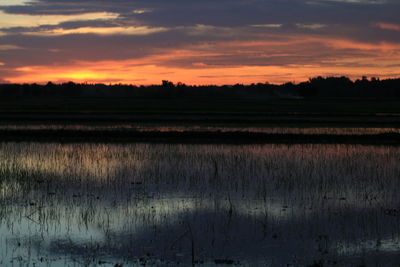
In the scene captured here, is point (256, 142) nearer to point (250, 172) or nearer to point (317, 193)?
point (250, 172)

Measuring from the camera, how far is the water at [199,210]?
366 inches

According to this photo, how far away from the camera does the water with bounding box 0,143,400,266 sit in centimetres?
930

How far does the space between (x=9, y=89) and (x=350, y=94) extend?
114738mm

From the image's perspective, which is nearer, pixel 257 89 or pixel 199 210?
pixel 199 210

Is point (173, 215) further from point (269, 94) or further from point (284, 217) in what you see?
point (269, 94)

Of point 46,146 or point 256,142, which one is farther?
point 256,142

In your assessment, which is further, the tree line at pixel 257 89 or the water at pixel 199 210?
the tree line at pixel 257 89

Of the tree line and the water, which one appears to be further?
the tree line

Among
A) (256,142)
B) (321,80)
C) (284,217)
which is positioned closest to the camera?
(284,217)

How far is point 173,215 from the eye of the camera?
39.4 feet

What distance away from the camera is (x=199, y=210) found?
12484mm

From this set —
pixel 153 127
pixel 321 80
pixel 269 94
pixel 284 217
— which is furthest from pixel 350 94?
pixel 284 217

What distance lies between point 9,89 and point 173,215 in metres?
171

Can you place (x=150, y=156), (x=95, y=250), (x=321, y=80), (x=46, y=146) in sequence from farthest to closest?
(x=321, y=80) → (x=46, y=146) → (x=150, y=156) → (x=95, y=250)
